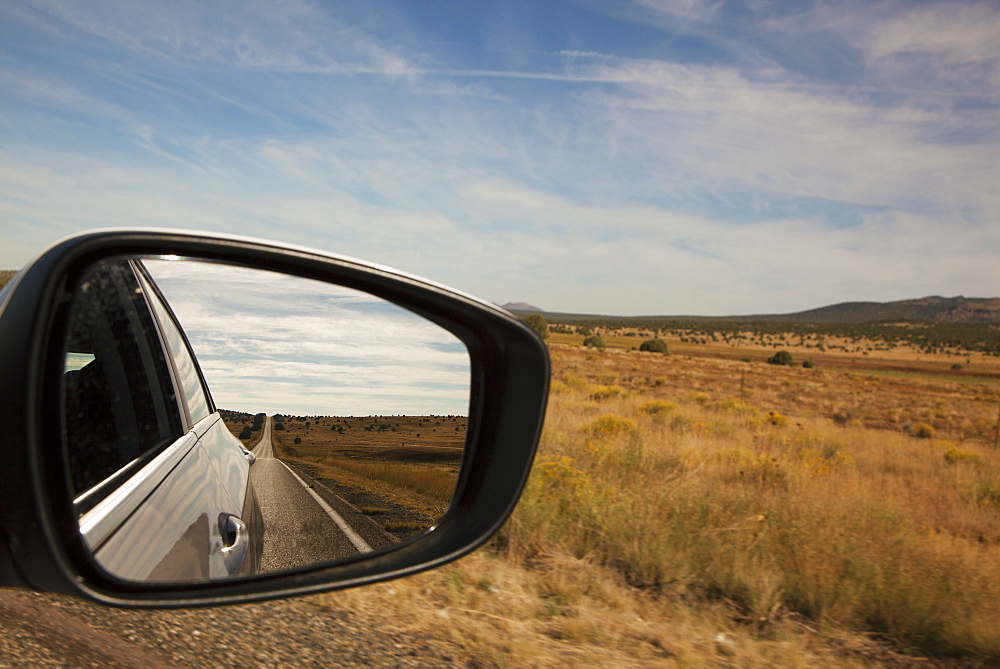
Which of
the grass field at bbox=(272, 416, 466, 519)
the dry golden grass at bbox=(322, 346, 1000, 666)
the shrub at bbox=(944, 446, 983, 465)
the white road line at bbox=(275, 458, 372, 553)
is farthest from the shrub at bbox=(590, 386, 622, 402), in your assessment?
the white road line at bbox=(275, 458, 372, 553)

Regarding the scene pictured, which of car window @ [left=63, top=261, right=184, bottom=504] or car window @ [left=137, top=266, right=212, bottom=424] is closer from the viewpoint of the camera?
car window @ [left=63, top=261, right=184, bottom=504]

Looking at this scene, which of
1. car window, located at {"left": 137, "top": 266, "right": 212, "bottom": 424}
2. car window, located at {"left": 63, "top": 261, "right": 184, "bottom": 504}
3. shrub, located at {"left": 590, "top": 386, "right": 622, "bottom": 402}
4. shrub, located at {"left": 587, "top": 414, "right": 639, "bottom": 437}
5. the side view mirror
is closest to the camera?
the side view mirror

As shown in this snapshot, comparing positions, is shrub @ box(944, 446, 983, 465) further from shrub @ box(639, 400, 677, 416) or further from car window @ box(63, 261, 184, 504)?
car window @ box(63, 261, 184, 504)

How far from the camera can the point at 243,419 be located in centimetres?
150

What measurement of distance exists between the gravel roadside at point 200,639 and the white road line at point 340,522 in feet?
6.43

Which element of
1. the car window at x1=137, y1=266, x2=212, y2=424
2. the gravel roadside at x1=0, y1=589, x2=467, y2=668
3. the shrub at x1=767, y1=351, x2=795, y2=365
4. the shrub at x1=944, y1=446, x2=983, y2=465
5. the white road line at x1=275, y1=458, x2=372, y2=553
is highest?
the car window at x1=137, y1=266, x2=212, y2=424

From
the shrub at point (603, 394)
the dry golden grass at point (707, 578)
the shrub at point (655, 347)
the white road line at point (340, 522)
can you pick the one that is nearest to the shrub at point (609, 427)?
the dry golden grass at point (707, 578)

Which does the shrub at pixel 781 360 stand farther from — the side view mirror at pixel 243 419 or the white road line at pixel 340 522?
the white road line at pixel 340 522

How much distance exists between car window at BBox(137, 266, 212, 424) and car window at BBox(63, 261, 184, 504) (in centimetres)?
3

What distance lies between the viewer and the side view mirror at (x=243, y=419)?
3.77 ft

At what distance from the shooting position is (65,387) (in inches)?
48.5

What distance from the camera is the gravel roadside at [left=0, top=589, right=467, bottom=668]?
10.1 feet

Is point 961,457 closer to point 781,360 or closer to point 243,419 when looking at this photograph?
point 243,419

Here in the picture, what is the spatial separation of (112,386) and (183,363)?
0.85 feet
